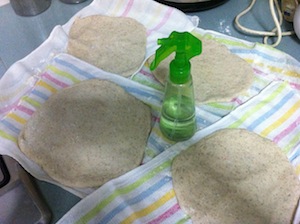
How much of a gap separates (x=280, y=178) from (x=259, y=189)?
0.04 metres

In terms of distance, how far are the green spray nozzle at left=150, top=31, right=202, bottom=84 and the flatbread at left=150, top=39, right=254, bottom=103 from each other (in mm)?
153

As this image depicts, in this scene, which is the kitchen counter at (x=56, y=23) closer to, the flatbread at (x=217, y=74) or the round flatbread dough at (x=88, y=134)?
the flatbread at (x=217, y=74)

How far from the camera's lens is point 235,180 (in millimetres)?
556

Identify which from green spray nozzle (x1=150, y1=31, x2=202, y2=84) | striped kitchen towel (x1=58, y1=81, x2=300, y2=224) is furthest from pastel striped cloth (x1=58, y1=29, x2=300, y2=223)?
green spray nozzle (x1=150, y1=31, x2=202, y2=84)

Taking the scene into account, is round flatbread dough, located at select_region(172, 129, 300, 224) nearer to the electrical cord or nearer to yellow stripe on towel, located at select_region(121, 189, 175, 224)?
yellow stripe on towel, located at select_region(121, 189, 175, 224)

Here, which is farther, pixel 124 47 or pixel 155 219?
pixel 124 47

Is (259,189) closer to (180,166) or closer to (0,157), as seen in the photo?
(180,166)

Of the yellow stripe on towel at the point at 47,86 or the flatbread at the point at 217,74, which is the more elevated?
the yellow stripe on towel at the point at 47,86

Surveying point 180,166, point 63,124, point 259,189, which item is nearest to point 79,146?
point 63,124

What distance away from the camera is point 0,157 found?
2.09 feet

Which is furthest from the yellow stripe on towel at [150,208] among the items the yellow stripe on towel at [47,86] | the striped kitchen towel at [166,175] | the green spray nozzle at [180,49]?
the yellow stripe on towel at [47,86]

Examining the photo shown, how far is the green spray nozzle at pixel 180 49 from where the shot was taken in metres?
0.50

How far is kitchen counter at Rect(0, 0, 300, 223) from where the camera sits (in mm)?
797

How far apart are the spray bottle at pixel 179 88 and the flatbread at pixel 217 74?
0.08 metres
